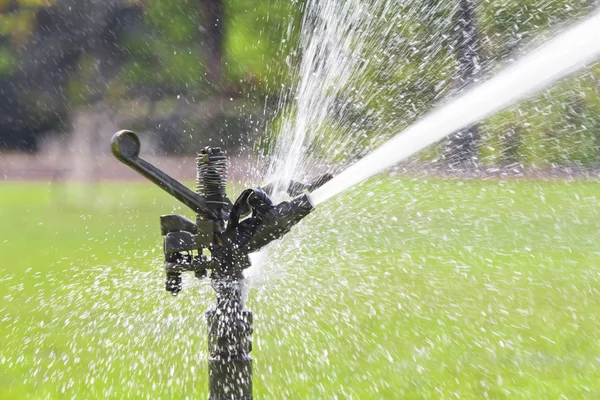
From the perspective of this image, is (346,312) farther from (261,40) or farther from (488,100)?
(261,40)

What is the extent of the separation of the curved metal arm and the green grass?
591mm

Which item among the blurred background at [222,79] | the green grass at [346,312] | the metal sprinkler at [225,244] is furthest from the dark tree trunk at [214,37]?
the metal sprinkler at [225,244]

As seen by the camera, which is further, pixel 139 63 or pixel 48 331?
pixel 139 63

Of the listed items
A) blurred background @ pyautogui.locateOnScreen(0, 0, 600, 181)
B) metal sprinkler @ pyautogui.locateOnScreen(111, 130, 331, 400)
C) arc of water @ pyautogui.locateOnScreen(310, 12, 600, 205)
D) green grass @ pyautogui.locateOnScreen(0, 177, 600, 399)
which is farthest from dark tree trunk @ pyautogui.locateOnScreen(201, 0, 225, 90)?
metal sprinkler @ pyautogui.locateOnScreen(111, 130, 331, 400)

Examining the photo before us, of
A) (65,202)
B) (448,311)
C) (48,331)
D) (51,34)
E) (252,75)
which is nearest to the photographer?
(48,331)

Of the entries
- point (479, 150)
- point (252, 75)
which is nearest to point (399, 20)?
point (479, 150)

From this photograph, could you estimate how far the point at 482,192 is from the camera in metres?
10.2

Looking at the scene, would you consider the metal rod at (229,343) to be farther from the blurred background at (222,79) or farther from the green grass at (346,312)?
the blurred background at (222,79)

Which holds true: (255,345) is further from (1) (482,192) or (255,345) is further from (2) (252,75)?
(2) (252,75)

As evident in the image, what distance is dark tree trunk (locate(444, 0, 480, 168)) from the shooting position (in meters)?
10.0

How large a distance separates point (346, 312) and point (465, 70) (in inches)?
286

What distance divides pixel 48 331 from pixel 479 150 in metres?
9.11

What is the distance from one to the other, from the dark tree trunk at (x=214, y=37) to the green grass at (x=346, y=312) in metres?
7.14

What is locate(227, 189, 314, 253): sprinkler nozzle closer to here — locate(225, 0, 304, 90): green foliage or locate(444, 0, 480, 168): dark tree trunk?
locate(444, 0, 480, 168): dark tree trunk
